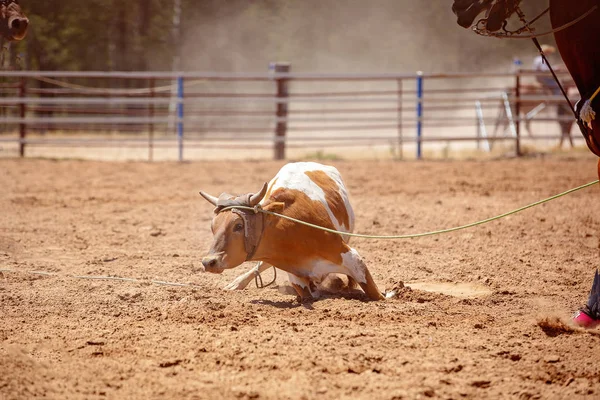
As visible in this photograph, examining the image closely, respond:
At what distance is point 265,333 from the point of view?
4039 mm

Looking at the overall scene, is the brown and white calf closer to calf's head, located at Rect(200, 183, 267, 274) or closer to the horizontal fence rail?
calf's head, located at Rect(200, 183, 267, 274)

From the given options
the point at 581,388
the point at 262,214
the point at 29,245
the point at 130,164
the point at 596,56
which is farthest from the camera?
the point at 130,164

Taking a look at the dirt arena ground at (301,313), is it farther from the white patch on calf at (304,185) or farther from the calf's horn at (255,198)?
the calf's horn at (255,198)

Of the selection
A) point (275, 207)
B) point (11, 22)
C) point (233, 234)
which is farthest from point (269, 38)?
point (233, 234)

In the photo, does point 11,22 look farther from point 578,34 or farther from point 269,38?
point 269,38

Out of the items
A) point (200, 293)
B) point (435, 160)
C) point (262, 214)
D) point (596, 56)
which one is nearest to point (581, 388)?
point (596, 56)

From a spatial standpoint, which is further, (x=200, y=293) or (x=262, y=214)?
(x=200, y=293)

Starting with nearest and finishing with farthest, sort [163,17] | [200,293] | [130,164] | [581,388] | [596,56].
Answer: [581,388] < [596,56] < [200,293] < [130,164] < [163,17]

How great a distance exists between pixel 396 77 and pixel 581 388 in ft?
37.7

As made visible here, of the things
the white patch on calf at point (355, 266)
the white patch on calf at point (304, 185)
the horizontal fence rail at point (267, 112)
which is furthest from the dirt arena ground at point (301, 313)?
the horizontal fence rail at point (267, 112)

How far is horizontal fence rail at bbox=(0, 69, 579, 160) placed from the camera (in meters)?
14.1

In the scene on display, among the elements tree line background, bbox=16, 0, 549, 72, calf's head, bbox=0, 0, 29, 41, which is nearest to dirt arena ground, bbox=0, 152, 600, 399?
calf's head, bbox=0, 0, 29, 41

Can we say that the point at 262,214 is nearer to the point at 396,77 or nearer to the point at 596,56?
the point at 596,56

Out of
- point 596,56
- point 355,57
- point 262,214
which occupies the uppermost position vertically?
point 355,57
